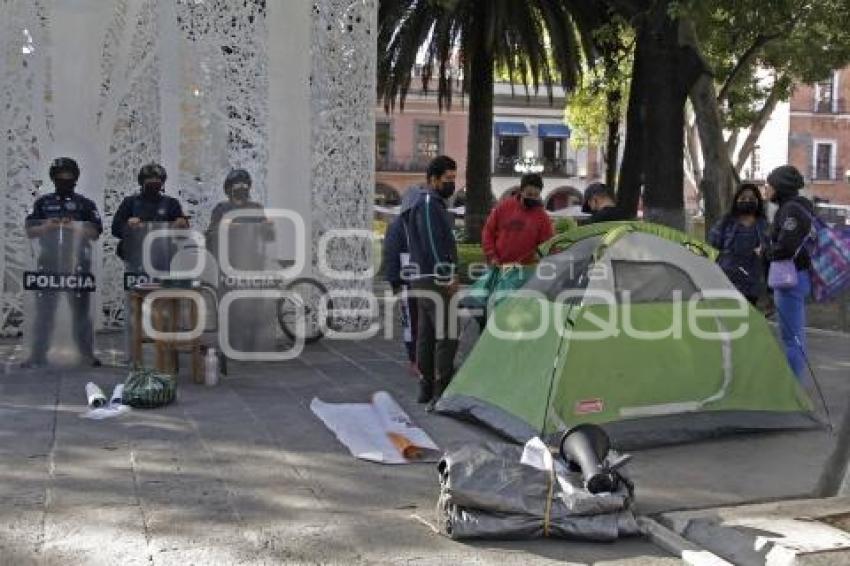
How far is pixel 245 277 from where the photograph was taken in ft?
32.7

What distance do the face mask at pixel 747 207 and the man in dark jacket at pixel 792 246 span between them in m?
0.21

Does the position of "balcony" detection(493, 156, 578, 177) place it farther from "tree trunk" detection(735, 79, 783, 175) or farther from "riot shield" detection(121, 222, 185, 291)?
"riot shield" detection(121, 222, 185, 291)

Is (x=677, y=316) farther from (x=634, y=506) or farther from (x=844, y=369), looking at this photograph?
(x=844, y=369)

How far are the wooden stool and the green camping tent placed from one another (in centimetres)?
239

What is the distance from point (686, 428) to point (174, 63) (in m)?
6.95

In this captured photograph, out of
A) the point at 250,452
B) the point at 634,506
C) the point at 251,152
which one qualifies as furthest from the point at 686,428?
the point at 251,152

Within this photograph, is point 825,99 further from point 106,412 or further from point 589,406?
point 106,412

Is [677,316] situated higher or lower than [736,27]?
lower

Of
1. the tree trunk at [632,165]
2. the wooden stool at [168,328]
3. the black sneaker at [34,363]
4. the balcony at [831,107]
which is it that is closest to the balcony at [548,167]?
the balcony at [831,107]

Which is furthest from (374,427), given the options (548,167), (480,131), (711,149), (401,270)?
(548,167)

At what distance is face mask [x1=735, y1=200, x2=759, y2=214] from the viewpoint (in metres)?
8.62

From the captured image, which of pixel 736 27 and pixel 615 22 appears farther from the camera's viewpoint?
pixel 615 22

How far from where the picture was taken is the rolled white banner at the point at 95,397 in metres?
7.56

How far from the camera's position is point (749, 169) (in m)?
56.6
